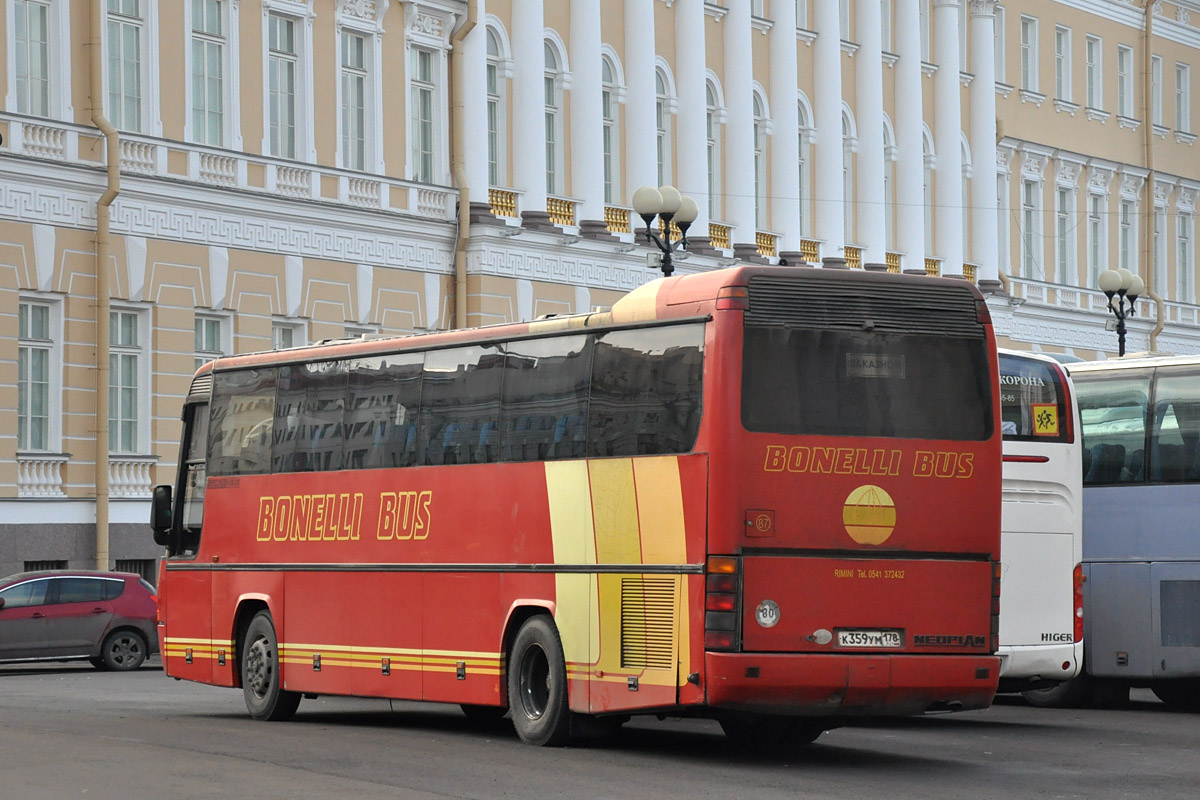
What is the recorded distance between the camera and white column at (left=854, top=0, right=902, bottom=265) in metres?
50.3

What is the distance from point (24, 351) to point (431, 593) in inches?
623

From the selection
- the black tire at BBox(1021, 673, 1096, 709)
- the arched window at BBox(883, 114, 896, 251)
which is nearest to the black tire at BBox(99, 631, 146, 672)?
the black tire at BBox(1021, 673, 1096, 709)

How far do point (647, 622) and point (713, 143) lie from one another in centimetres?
3111

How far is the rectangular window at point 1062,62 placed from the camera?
57375 millimetres

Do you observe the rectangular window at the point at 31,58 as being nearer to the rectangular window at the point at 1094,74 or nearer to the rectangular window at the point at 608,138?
the rectangular window at the point at 608,138

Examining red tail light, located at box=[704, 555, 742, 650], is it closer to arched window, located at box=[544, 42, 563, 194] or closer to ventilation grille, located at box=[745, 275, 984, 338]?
ventilation grille, located at box=[745, 275, 984, 338]

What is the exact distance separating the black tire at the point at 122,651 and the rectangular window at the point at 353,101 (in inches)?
416

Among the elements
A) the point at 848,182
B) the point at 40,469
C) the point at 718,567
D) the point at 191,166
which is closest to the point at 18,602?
the point at 40,469

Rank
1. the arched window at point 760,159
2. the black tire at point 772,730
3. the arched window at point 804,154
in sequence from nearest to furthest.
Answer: the black tire at point 772,730, the arched window at point 760,159, the arched window at point 804,154

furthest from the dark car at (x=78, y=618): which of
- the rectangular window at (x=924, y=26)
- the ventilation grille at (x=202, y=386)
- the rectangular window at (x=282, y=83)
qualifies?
the rectangular window at (x=924, y=26)

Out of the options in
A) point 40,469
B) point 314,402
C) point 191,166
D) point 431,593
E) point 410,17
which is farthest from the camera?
point 410,17

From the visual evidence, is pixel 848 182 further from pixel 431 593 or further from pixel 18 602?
pixel 431 593

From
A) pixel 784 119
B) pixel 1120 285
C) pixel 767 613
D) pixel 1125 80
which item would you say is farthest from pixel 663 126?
pixel 767 613

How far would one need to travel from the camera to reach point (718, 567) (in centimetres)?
1532
